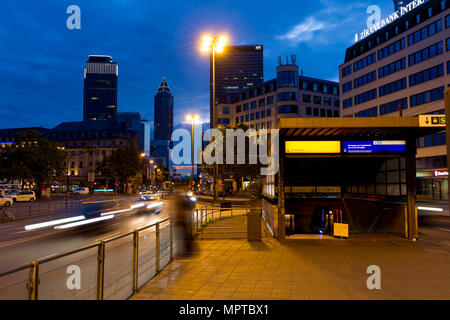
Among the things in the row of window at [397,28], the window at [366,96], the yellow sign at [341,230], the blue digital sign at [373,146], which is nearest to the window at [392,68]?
the window at [366,96]

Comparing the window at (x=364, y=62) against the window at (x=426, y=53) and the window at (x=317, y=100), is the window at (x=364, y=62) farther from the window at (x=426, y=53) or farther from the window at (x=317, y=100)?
the window at (x=317, y=100)

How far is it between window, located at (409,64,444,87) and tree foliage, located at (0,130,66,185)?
5760 cm

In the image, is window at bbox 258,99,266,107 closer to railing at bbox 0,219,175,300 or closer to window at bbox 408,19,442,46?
window at bbox 408,19,442,46

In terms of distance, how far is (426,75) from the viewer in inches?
1876

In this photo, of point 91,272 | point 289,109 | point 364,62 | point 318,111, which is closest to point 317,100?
point 318,111

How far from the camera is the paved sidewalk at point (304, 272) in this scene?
673 centimetres

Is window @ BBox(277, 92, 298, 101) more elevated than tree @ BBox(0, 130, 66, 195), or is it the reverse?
window @ BBox(277, 92, 298, 101)

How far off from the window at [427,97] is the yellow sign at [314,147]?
132ft

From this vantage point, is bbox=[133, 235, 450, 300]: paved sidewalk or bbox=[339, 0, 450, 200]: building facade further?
bbox=[339, 0, 450, 200]: building facade

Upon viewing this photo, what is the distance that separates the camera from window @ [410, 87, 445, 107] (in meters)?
45.4

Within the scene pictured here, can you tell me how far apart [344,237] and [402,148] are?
4259 mm

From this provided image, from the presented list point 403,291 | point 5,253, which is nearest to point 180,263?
point 403,291

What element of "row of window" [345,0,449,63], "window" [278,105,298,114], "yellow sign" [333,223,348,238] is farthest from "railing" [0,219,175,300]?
"window" [278,105,298,114]
